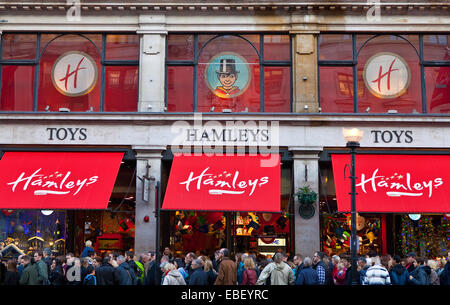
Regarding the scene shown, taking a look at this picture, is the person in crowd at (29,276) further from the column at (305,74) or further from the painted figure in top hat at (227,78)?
the column at (305,74)

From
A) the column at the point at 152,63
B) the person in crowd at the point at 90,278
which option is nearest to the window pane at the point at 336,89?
the column at the point at 152,63

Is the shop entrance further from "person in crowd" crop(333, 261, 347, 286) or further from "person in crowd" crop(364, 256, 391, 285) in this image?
"person in crowd" crop(364, 256, 391, 285)

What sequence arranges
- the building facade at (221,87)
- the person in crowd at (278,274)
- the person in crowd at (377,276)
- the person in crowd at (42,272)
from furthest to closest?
the building facade at (221,87)
the person in crowd at (42,272)
the person in crowd at (278,274)
the person in crowd at (377,276)

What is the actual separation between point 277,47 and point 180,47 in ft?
11.9

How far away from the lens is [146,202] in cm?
1800

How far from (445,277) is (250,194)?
6.40m

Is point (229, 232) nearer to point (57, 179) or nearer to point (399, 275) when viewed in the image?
point (57, 179)

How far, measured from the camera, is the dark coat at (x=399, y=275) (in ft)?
41.2

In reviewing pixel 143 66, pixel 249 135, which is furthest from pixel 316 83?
pixel 143 66

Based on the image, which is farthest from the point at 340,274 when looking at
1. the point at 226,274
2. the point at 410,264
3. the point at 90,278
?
the point at 90,278

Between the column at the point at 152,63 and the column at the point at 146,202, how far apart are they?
1604mm

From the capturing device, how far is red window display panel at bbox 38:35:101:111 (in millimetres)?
18969

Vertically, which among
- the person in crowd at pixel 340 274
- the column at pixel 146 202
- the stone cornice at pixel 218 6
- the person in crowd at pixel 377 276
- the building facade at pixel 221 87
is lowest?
the person in crowd at pixel 340 274

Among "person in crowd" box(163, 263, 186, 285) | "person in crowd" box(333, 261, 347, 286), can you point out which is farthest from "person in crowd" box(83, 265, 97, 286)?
"person in crowd" box(333, 261, 347, 286)
